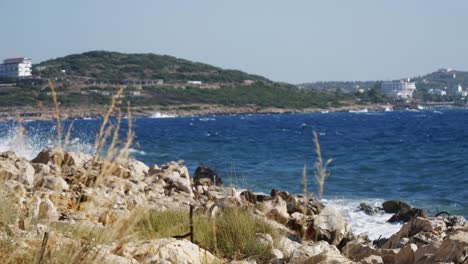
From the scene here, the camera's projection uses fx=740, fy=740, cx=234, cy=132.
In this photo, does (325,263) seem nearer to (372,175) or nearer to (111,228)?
(111,228)

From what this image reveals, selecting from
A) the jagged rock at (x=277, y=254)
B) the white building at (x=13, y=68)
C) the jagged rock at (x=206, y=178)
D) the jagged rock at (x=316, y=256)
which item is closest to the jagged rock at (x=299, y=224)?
the jagged rock at (x=316, y=256)

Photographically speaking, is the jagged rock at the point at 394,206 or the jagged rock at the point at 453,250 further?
the jagged rock at the point at 394,206

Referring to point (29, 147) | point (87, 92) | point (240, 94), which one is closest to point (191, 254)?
point (29, 147)

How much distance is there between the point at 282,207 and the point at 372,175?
52.1 feet

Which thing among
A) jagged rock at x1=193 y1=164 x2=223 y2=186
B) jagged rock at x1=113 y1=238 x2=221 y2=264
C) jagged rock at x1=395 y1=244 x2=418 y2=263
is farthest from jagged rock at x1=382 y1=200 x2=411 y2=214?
jagged rock at x1=113 y1=238 x2=221 y2=264

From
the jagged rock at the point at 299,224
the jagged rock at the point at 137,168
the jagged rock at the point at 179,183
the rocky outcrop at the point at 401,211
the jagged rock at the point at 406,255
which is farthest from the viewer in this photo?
the jagged rock at the point at 137,168

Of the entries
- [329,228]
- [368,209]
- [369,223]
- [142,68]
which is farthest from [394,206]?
[142,68]

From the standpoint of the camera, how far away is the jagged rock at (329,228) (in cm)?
809

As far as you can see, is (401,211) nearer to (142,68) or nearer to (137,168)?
(137,168)

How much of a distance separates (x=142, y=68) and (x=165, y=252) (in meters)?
138

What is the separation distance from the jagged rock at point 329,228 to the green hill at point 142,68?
11191 cm

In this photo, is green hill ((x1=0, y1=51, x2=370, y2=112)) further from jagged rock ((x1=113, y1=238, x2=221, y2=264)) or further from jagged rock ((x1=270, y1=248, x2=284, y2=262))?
jagged rock ((x1=113, y1=238, x2=221, y2=264))

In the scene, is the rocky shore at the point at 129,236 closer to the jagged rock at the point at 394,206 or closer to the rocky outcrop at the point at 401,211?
the rocky outcrop at the point at 401,211

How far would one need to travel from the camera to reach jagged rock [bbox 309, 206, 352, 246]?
8.09 meters
